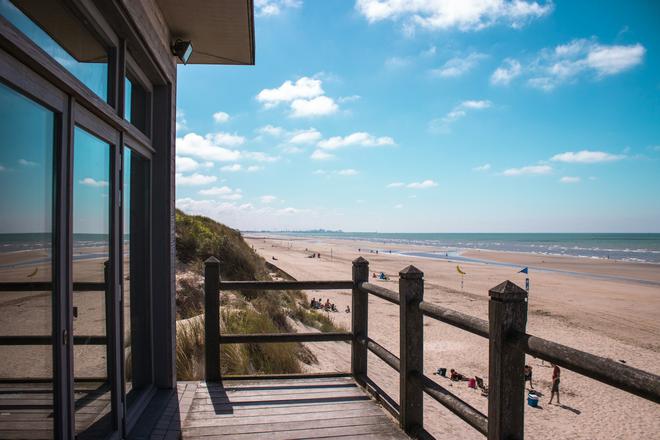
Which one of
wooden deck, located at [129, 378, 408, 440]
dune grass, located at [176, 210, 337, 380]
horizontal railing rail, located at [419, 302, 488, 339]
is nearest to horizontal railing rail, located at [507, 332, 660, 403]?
horizontal railing rail, located at [419, 302, 488, 339]

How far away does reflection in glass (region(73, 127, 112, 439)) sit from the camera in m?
2.54

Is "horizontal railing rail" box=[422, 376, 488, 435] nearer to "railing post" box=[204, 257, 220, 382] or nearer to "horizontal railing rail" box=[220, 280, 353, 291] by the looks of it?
"horizontal railing rail" box=[220, 280, 353, 291]

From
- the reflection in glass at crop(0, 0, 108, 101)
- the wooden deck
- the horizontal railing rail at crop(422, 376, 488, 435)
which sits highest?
the reflection in glass at crop(0, 0, 108, 101)

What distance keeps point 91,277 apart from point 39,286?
59 cm

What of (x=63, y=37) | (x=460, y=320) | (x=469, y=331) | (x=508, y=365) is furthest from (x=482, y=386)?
(x=63, y=37)

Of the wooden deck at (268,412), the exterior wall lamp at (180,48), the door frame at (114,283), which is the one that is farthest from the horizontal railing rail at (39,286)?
the exterior wall lamp at (180,48)

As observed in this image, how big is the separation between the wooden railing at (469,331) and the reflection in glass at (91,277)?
185cm

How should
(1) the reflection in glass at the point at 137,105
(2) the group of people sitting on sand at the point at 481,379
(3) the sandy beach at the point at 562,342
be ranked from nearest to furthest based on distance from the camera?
(1) the reflection in glass at the point at 137,105
(3) the sandy beach at the point at 562,342
(2) the group of people sitting on sand at the point at 481,379

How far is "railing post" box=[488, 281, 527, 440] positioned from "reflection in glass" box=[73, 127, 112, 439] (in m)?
2.31

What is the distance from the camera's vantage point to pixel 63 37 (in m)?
2.34

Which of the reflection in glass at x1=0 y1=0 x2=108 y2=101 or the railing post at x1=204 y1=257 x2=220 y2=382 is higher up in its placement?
the reflection in glass at x1=0 y1=0 x2=108 y2=101

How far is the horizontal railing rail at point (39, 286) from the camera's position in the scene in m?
1.89

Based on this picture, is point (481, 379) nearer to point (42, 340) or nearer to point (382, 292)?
point (382, 292)

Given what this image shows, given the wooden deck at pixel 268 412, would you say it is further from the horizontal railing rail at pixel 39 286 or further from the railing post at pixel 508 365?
the horizontal railing rail at pixel 39 286
